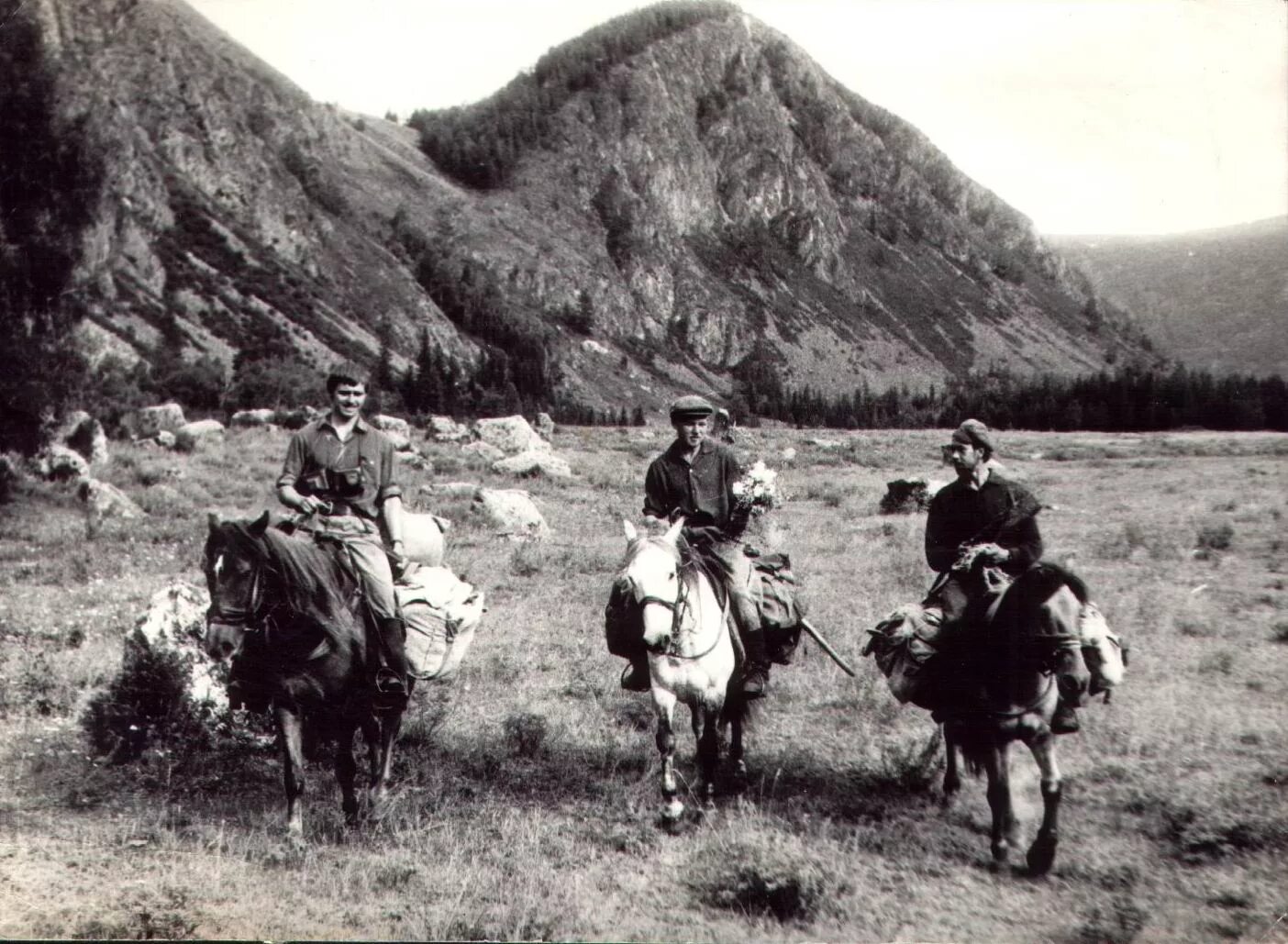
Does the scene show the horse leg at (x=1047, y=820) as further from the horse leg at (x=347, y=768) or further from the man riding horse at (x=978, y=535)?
the horse leg at (x=347, y=768)

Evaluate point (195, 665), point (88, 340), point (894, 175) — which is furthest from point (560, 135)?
point (195, 665)

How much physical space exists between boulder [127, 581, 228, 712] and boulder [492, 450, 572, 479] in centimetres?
1956

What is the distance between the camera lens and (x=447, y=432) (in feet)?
114

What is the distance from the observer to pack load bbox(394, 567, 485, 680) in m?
6.44

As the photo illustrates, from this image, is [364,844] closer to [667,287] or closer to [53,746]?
[53,746]

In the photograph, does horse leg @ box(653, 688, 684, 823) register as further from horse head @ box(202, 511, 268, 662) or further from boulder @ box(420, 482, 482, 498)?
boulder @ box(420, 482, 482, 498)

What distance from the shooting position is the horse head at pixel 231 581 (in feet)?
16.5

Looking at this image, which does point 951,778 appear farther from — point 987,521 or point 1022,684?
point 987,521

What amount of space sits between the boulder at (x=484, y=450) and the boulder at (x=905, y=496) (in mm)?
14128

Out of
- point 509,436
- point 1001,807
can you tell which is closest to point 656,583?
point 1001,807

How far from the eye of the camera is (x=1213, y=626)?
35.0 ft

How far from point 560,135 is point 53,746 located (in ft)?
546

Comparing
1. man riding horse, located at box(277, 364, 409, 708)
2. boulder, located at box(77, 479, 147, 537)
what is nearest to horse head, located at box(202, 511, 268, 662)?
man riding horse, located at box(277, 364, 409, 708)

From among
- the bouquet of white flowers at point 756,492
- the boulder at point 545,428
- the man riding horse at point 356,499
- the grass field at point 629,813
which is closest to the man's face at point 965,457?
the grass field at point 629,813
